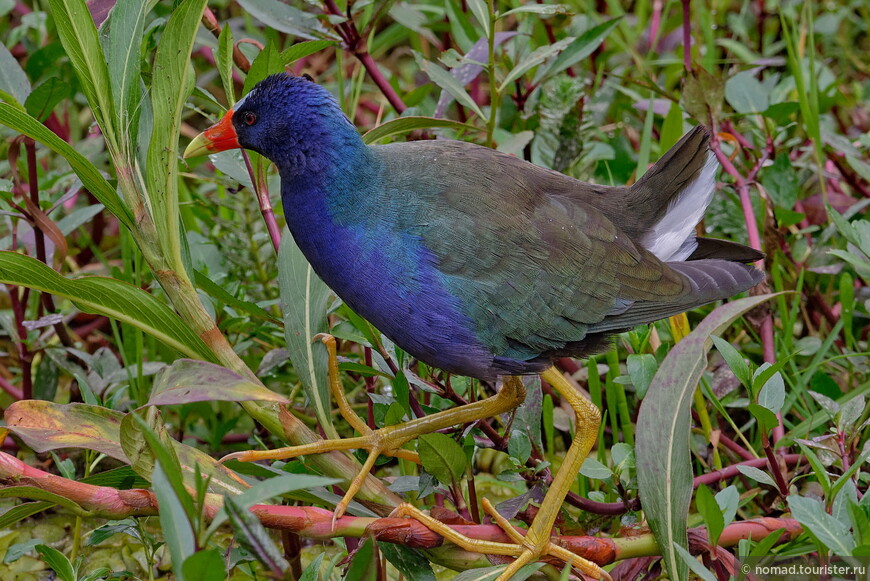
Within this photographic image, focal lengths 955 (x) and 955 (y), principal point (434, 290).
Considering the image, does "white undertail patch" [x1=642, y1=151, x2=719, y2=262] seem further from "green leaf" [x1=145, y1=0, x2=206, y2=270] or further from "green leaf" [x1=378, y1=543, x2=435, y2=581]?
"green leaf" [x1=145, y1=0, x2=206, y2=270]

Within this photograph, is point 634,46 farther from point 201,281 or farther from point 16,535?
point 16,535

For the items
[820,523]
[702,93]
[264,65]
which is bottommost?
[820,523]

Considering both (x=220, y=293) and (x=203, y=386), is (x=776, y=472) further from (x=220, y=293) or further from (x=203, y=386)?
(x=220, y=293)

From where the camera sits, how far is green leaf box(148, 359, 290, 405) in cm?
155

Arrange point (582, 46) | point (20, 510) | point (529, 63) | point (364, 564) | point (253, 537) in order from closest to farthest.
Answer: point (253, 537), point (364, 564), point (20, 510), point (529, 63), point (582, 46)

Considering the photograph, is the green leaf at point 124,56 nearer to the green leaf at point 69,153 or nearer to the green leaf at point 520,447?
the green leaf at point 69,153

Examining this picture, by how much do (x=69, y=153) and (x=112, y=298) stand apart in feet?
0.97

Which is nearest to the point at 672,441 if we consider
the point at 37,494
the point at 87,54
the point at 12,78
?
the point at 37,494

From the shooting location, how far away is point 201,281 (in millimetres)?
2340

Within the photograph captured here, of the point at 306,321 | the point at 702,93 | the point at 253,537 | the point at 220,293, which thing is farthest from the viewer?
the point at 702,93

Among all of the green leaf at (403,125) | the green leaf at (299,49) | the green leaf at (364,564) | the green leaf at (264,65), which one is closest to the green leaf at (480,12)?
the green leaf at (403,125)

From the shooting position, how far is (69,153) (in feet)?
6.12

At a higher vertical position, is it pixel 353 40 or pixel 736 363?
pixel 353 40

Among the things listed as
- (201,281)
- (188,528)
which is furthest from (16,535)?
(188,528)
